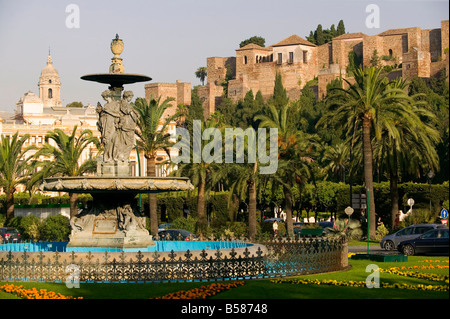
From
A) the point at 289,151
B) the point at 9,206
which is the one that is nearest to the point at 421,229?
the point at 289,151

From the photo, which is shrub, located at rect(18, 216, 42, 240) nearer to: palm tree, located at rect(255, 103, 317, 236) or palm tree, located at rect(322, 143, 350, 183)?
palm tree, located at rect(255, 103, 317, 236)

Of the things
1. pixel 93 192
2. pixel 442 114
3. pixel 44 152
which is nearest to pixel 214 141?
pixel 44 152

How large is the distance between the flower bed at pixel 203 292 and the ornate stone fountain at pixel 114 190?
393cm

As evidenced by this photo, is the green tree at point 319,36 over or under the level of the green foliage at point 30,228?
over

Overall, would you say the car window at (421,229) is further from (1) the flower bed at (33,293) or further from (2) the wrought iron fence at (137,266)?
(1) the flower bed at (33,293)

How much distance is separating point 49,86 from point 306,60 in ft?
142

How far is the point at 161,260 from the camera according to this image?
55.5ft

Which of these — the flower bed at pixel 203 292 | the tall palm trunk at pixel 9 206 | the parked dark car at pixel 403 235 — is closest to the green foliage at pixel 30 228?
the tall palm trunk at pixel 9 206

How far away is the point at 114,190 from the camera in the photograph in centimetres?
1917

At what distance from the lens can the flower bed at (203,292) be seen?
47.9 ft

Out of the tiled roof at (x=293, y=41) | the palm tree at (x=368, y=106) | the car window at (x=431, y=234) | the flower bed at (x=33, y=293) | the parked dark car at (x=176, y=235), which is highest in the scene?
the tiled roof at (x=293, y=41)

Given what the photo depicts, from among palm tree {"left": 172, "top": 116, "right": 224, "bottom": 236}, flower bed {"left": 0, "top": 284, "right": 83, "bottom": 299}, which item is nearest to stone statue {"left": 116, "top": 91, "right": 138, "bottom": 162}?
flower bed {"left": 0, "top": 284, "right": 83, "bottom": 299}

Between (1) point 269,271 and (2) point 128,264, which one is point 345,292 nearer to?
(1) point 269,271

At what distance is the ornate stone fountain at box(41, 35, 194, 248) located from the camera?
63.9ft
